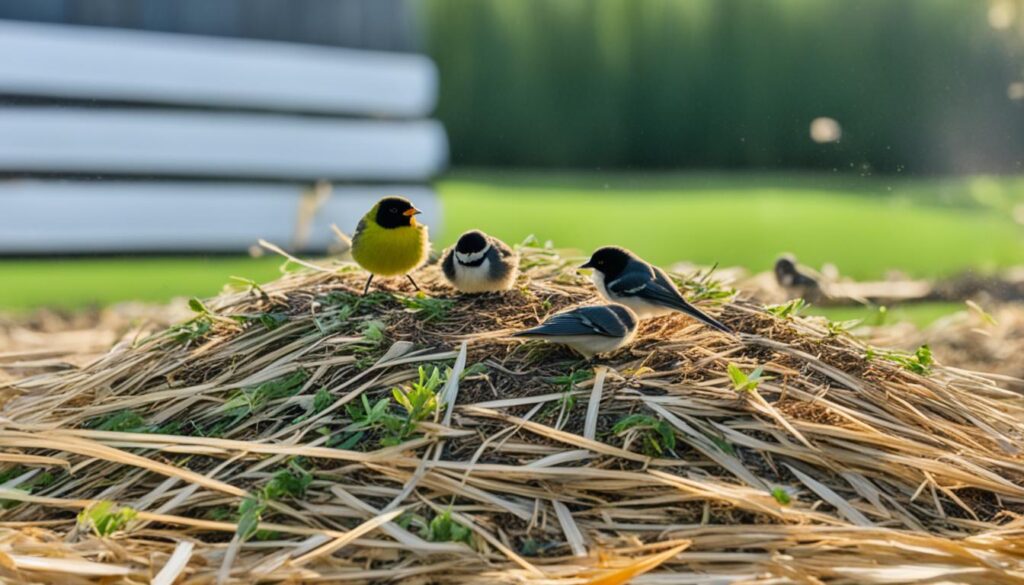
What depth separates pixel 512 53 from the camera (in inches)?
692

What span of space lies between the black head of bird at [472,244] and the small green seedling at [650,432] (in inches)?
38.7

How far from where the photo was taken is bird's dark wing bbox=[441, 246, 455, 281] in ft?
11.6

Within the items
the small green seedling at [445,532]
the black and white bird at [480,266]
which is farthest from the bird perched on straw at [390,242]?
the small green seedling at [445,532]

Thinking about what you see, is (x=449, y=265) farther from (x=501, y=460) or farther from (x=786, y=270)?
(x=786, y=270)

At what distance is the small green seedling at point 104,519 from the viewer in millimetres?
2367

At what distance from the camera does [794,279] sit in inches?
206

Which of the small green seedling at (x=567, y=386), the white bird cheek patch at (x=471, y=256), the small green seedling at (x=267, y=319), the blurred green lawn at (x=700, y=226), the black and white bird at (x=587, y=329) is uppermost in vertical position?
the white bird cheek patch at (x=471, y=256)

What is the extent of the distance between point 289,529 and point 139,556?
301 mm

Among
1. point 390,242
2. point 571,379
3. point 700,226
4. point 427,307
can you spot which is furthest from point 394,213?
point 700,226

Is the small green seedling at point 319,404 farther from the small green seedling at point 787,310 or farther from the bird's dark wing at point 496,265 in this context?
the small green seedling at point 787,310

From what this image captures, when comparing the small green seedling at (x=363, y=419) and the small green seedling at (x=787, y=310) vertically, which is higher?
the small green seedling at (x=787, y=310)

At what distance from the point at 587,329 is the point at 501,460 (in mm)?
441

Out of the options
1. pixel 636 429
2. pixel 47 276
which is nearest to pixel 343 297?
pixel 636 429

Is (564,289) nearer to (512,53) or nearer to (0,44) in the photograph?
(0,44)
